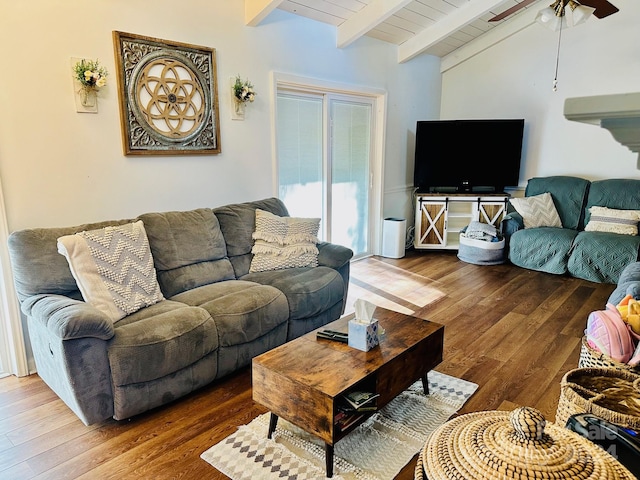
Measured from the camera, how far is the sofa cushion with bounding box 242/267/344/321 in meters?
2.89

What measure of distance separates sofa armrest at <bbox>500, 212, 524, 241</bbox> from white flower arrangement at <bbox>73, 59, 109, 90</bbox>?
432 centimetres

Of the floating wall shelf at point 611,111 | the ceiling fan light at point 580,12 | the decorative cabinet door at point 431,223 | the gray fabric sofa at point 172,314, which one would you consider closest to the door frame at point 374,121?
the decorative cabinet door at point 431,223

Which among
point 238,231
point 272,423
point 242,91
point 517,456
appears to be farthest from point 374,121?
point 517,456

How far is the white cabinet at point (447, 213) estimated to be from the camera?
5.41m

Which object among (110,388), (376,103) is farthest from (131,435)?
(376,103)

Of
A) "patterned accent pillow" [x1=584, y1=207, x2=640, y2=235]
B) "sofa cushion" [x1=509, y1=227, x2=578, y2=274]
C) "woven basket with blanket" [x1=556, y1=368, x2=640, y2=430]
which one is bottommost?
"sofa cushion" [x1=509, y1=227, x2=578, y2=274]

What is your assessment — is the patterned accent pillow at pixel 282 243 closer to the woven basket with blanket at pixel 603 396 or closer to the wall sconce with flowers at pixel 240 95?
the wall sconce with flowers at pixel 240 95

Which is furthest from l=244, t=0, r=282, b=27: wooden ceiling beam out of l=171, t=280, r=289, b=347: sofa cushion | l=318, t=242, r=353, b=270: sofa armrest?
l=171, t=280, r=289, b=347: sofa cushion

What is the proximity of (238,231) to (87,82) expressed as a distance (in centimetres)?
137

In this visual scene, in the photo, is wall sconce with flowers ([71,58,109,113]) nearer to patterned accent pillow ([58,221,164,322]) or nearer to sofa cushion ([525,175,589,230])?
patterned accent pillow ([58,221,164,322])

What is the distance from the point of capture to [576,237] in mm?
4547

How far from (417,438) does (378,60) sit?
164 inches

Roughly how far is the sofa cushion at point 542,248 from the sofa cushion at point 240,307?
128 inches

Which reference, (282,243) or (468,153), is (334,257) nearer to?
(282,243)
